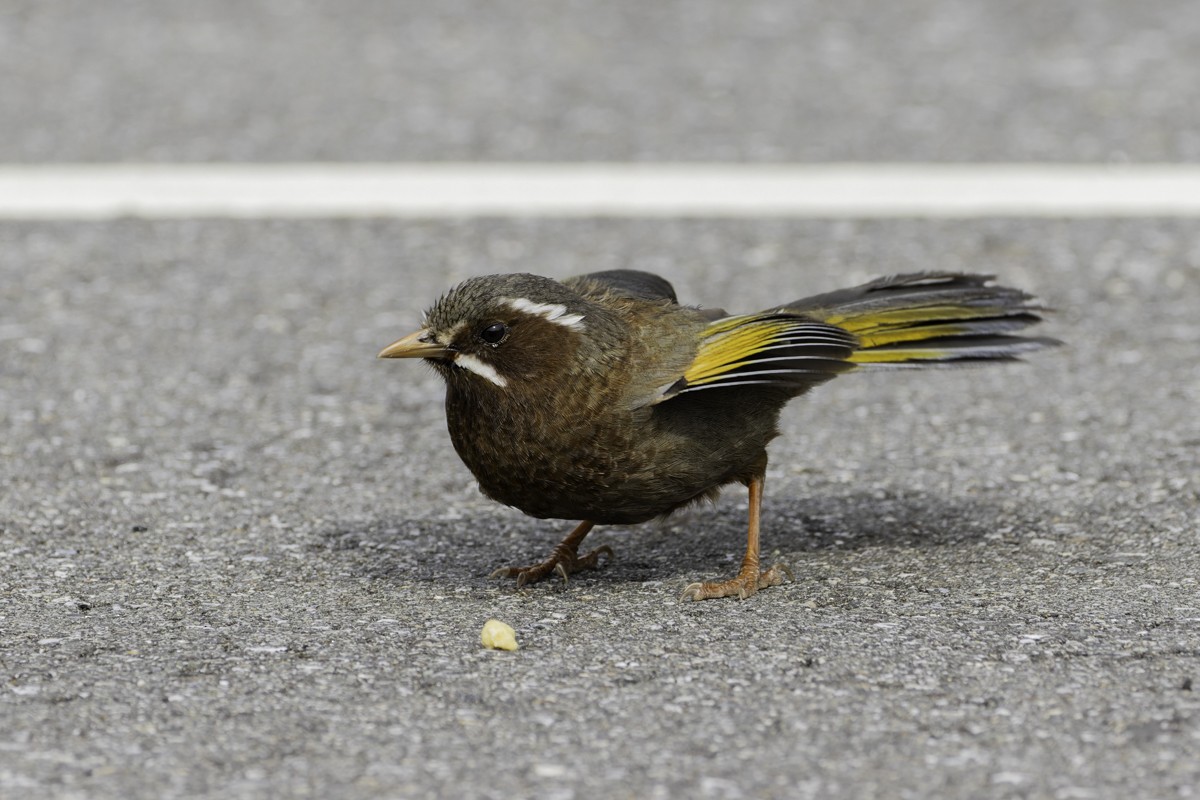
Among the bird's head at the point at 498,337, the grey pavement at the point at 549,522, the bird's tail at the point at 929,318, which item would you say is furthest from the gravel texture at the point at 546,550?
the bird's head at the point at 498,337

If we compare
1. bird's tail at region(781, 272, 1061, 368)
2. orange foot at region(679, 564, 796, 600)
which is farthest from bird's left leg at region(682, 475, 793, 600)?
bird's tail at region(781, 272, 1061, 368)

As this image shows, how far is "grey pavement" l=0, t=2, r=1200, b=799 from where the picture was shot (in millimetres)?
4078

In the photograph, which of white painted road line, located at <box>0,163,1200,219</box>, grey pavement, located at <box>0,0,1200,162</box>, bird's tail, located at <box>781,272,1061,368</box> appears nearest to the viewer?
bird's tail, located at <box>781,272,1061,368</box>

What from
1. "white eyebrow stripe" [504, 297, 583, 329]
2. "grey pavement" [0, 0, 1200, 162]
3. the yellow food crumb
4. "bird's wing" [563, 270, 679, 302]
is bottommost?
the yellow food crumb

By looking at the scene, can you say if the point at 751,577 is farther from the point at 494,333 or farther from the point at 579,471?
the point at 494,333

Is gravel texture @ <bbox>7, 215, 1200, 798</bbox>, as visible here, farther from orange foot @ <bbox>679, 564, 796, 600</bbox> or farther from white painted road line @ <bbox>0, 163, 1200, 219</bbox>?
white painted road line @ <bbox>0, 163, 1200, 219</bbox>

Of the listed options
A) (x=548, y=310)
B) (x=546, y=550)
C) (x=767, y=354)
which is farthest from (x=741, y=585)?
(x=548, y=310)

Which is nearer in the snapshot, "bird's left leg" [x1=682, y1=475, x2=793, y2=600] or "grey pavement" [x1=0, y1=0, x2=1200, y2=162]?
"bird's left leg" [x1=682, y1=475, x2=793, y2=600]

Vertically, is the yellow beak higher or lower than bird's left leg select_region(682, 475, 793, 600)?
higher

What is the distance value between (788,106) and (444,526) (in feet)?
19.7

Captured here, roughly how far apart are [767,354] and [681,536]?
952 millimetres

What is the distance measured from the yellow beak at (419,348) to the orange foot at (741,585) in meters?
1.03

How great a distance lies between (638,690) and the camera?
14.5 feet

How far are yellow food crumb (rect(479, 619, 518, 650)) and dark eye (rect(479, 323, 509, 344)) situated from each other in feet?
2.83
